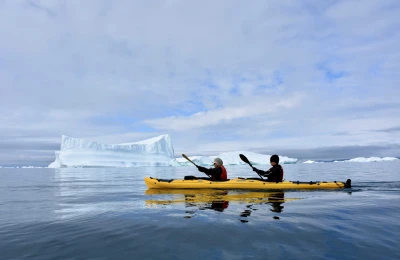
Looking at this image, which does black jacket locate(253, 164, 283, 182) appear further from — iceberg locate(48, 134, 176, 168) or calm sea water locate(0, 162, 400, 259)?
iceberg locate(48, 134, 176, 168)

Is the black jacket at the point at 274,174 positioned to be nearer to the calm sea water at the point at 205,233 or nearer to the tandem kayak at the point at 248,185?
the tandem kayak at the point at 248,185

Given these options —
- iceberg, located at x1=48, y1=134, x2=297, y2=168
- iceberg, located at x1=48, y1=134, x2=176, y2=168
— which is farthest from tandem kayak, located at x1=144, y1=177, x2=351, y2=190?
iceberg, located at x1=48, y1=134, x2=176, y2=168

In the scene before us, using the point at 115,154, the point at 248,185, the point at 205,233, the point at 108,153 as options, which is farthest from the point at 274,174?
the point at 108,153

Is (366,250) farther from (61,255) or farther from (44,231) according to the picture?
(44,231)

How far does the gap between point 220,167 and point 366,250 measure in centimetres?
751

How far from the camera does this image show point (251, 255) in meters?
3.04

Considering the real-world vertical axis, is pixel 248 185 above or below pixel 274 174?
below

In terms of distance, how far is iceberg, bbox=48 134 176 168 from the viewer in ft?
179

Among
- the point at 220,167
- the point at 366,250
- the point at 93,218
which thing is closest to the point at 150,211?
the point at 93,218

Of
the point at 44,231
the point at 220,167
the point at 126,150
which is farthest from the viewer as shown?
the point at 126,150

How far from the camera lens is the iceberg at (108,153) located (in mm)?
54594

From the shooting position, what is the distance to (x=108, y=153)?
55.8 m

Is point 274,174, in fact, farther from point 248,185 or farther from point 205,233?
point 205,233

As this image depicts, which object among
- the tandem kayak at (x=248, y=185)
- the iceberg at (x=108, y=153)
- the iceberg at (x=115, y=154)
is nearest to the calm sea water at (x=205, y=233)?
the tandem kayak at (x=248, y=185)
